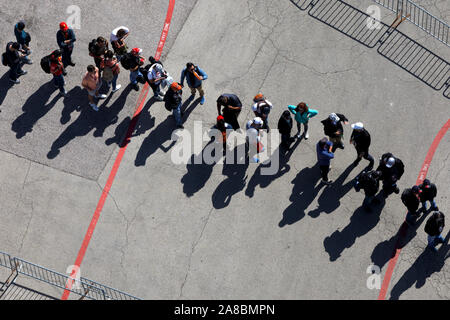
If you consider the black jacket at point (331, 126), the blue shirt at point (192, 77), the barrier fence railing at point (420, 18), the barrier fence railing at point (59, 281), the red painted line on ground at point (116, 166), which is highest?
the barrier fence railing at point (420, 18)

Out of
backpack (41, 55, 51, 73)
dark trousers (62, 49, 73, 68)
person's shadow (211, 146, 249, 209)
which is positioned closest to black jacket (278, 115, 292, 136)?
person's shadow (211, 146, 249, 209)

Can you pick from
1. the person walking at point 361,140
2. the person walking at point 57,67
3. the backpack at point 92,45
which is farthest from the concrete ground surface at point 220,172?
the backpack at point 92,45

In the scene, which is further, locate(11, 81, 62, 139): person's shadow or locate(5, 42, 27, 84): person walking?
locate(11, 81, 62, 139): person's shadow

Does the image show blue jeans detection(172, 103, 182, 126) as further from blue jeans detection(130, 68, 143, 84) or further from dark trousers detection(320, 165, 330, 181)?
dark trousers detection(320, 165, 330, 181)

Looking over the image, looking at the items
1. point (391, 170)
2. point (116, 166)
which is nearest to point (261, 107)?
point (391, 170)

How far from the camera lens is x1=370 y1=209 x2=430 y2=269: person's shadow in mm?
17375

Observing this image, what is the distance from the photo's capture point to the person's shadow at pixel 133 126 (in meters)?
18.8

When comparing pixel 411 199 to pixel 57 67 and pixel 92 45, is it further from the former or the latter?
pixel 57 67

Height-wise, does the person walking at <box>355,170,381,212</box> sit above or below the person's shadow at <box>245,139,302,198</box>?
above

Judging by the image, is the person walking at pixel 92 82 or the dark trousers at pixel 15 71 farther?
the dark trousers at pixel 15 71

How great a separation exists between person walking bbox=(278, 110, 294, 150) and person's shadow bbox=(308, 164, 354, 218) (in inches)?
74.7

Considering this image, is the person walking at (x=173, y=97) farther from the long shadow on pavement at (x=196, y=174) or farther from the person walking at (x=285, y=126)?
the person walking at (x=285, y=126)

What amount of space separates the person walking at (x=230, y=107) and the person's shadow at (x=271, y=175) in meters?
1.60

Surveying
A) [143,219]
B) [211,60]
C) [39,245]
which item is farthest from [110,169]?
[211,60]
